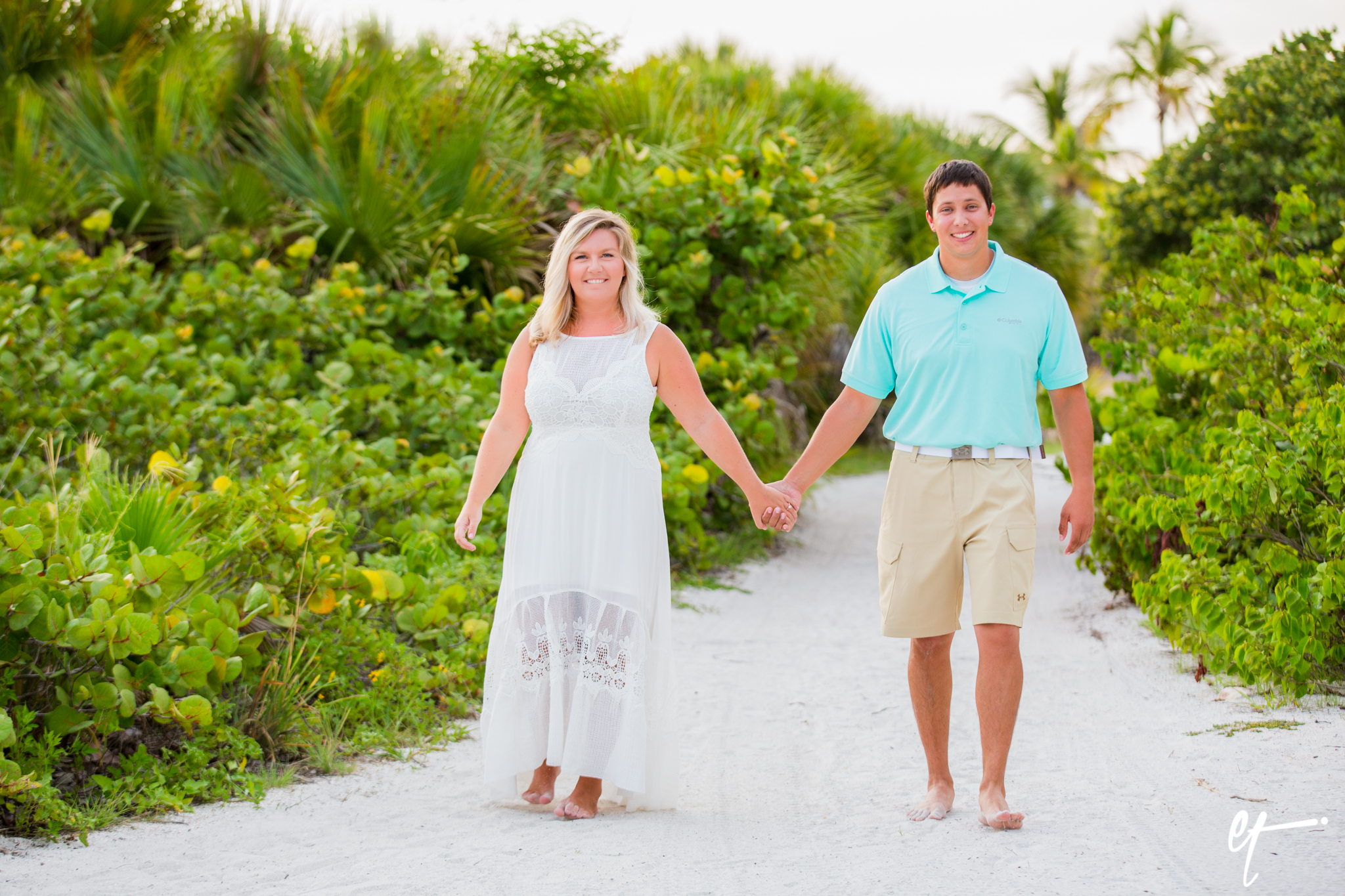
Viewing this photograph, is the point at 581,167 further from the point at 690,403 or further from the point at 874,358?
the point at 874,358

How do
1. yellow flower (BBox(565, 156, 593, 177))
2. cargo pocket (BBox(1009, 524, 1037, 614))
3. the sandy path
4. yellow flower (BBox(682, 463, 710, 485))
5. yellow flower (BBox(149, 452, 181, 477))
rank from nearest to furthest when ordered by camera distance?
1. the sandy path
2. cargo pocket (BBox(1009, 524, 1037, 614))
3. yellow flower (BBox(149, 452, 181, 477))
4. yellow flower (BBox(682, 463, 710, 485))
5. yellow flower (BBox(565, 156, 593, 177))

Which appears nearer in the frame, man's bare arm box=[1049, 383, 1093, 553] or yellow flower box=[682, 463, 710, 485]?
man's bare arm box=[1049, 383, 1093, 553]

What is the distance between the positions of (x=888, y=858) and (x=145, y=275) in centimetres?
618

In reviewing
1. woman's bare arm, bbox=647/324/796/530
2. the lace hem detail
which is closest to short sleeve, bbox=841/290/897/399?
woman's bare arm, bbox=647/324/796/530

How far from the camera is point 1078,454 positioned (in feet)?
10.5

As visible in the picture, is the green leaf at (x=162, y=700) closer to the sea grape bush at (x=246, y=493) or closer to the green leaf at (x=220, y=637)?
the sea grape bush at (x=246, y=493)

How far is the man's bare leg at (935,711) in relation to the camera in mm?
3229

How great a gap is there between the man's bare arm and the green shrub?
460 centimetres

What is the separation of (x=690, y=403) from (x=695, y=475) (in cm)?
309

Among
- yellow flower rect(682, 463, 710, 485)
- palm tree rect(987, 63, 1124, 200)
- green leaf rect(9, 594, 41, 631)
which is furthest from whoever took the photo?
palm tree rect(987, 63, 1124, 200)

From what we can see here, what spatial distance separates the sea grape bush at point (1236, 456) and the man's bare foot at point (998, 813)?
1379mm

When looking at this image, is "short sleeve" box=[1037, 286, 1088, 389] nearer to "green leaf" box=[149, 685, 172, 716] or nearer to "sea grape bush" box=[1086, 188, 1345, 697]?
"sea grape bush" box=[1086, 188, 1345, 697]

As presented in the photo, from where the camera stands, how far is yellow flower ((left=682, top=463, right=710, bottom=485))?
21.1 ft
